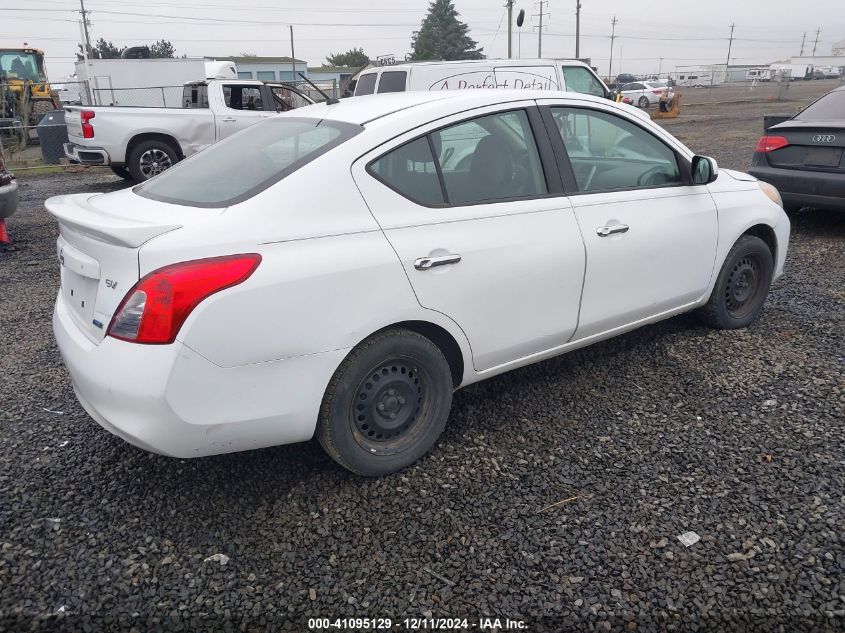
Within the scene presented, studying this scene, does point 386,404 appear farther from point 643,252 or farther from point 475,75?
point 475,75

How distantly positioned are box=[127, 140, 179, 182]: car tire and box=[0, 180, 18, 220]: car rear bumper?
460 cm

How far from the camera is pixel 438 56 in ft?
242

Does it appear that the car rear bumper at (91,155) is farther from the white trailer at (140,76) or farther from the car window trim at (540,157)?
the car window trim at (540,157)

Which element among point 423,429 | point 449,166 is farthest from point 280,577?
point 449,166

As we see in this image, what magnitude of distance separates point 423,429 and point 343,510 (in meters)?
0.53

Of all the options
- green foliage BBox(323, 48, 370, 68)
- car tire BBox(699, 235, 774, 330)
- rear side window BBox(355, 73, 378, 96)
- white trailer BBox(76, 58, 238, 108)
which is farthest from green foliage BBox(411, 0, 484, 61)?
car tire BBox(699, 235, 774, 330)

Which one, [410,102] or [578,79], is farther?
[578,79]

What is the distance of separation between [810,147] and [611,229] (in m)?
4.76

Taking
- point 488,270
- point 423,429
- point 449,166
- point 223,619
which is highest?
point 449,166

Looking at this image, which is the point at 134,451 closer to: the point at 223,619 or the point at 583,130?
the point at 223,619

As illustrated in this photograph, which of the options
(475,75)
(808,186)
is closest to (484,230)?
(808,186)

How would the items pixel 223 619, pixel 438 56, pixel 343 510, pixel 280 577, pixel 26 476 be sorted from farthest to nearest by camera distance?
1. pixel 438 56
2. pixel 26 476
3. pixel 343 510
4. pixel 280 577
5. pixel 223 619

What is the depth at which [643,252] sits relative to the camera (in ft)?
11.9

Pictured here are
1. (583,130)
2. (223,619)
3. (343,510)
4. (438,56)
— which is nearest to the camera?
(223,619)
